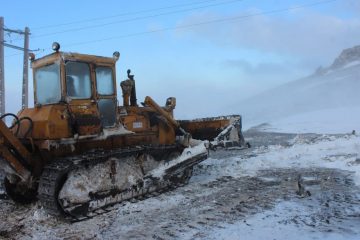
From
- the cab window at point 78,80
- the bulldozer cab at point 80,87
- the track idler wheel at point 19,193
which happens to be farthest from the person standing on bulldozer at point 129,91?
the track idler wheel at point 19,193

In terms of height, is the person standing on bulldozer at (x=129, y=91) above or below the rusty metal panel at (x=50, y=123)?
above

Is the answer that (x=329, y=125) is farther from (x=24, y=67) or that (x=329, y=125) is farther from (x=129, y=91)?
(x=129, y=91)

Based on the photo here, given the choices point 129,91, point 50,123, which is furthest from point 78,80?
point 129,91

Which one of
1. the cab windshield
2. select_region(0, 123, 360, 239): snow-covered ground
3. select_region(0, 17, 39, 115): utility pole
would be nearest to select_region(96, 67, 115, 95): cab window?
the cab windshield

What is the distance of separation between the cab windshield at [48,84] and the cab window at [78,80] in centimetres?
17

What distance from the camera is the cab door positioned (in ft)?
26.7

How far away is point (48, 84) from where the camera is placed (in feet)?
26.1

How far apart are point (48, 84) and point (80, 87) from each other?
1.98ft

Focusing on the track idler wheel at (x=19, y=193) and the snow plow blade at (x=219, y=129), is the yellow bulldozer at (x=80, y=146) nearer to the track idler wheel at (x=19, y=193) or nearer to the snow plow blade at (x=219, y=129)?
the track idler wheel at (x=19, y=193)

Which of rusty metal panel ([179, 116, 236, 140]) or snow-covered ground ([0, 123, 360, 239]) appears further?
rusty metal panel ([179, 116, 236, 140])

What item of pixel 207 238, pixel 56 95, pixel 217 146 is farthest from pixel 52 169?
pixel 217 146

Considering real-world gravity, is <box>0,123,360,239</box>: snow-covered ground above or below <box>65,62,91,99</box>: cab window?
below

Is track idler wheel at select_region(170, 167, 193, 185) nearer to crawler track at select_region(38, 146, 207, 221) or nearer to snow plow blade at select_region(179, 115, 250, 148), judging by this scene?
crawler track at select_region(38, 146, 207, 221)

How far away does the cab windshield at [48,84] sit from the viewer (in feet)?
25.3
